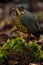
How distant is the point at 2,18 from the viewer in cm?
1330

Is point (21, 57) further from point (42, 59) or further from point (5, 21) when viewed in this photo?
point (5, 21)

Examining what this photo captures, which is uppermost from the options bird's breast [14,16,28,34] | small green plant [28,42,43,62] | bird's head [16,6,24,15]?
bird's head [16,6,24,15]

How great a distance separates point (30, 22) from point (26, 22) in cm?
7

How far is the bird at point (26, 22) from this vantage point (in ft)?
20.4

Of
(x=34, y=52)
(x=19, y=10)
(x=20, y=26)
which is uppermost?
(x=19, y=10)

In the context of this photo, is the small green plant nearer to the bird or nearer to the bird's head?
the bird

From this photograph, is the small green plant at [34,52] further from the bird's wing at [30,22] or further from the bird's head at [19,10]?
the bird's head at [19,10]

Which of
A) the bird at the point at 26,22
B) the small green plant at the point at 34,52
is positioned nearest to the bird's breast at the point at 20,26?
the bird at the point at 26,22

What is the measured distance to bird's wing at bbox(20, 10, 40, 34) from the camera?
6.23m

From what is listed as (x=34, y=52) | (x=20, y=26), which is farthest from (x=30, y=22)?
(x=34, y=52)

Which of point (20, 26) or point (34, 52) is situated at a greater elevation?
point (20, 26)

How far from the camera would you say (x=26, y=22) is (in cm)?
628

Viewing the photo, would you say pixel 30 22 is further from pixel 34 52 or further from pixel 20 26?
pixel 34 52

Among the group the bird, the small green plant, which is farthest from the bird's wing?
the small green plant
